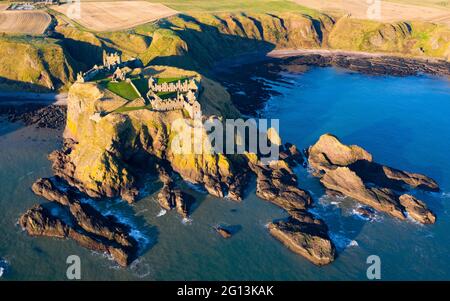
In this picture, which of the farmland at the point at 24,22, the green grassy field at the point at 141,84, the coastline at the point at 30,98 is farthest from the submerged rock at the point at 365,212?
the farmland at the point at 24,22

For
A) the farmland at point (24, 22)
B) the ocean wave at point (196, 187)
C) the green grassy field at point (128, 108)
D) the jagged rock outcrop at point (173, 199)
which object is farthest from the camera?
the farmland at point (24, 22)

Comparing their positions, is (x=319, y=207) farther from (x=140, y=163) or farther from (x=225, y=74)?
(x=225, y=74)

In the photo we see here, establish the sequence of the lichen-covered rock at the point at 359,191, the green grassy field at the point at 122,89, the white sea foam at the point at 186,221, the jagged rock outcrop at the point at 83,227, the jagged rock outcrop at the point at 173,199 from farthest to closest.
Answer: the green grassy field at the point at 122,89 → the lichen-covered rock at the point at 359,191 → the jagged rock outcrop at the point at 173,199 → the white sea foam at the point at 186,221 → the jagged rock outcrop at the point at 83,227

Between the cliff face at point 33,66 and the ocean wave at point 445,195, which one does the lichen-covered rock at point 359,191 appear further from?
the cliff face at point 33,66

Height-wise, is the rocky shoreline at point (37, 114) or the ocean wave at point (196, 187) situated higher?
the rocky shoreline at point (37, 114)

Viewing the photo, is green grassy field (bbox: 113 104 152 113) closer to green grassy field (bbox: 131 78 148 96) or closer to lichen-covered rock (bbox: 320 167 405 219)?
green grassy field (bbox: 131 78 148 96)

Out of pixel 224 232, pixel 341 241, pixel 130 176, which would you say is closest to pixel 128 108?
pixel 130 176
